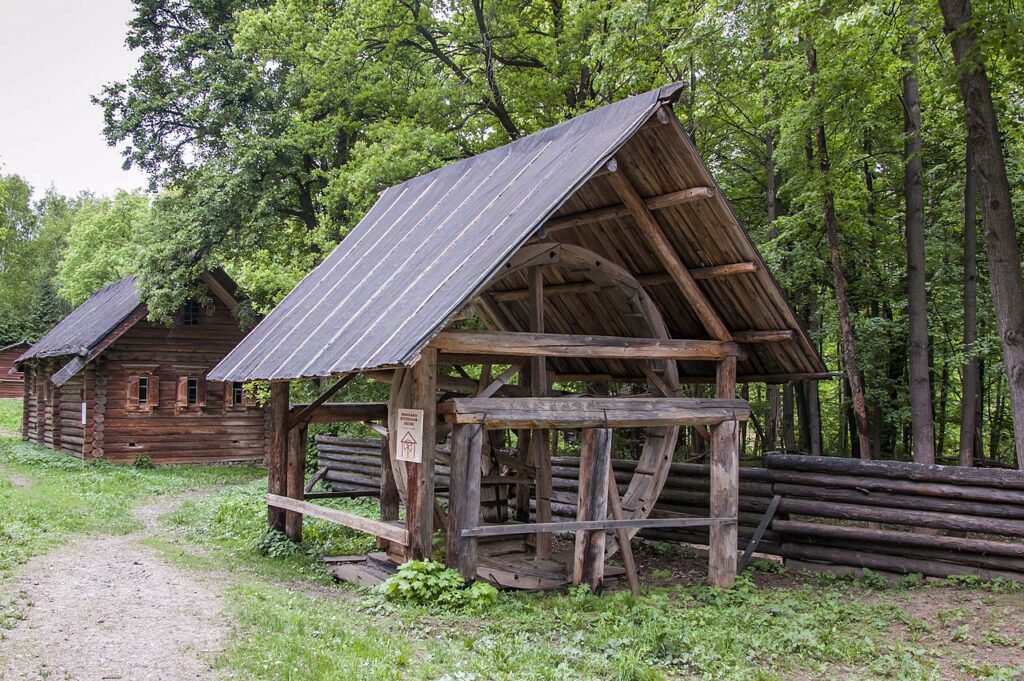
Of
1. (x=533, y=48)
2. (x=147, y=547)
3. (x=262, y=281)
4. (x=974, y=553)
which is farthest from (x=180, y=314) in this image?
(x=974, y=553)

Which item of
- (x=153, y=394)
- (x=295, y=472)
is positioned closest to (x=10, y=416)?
(x=153, y=394)

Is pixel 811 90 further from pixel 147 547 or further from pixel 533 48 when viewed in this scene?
pixel 147 547

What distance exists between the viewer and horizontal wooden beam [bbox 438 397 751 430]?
888 cm

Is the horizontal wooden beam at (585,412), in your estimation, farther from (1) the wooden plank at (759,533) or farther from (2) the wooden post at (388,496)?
(2) the wooden post at (388,496)

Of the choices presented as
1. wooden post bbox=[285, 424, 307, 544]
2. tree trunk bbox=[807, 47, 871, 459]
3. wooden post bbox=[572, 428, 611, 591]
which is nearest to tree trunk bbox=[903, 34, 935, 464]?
tree trunk bbox=[807, 47, 871, 459]

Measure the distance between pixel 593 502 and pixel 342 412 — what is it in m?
4.48

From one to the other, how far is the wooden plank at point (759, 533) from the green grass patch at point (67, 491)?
9078 millimetres

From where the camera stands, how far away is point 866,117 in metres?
17.5

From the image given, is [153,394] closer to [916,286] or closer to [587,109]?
[587,109]

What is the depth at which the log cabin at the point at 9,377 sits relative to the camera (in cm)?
5144

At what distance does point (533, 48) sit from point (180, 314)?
13196 millimetres

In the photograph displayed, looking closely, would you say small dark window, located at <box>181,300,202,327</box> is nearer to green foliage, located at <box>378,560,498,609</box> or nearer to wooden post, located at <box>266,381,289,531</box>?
wooden post, located at <box>266,381,289,531</box>

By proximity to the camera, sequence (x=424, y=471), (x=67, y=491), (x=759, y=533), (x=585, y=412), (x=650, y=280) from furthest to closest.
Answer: (x=67, y=491) → (x=650, y=280) → (x=759, y=533) → (x=585, y=412) → (x=424, y=471)

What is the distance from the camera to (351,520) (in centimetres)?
997
